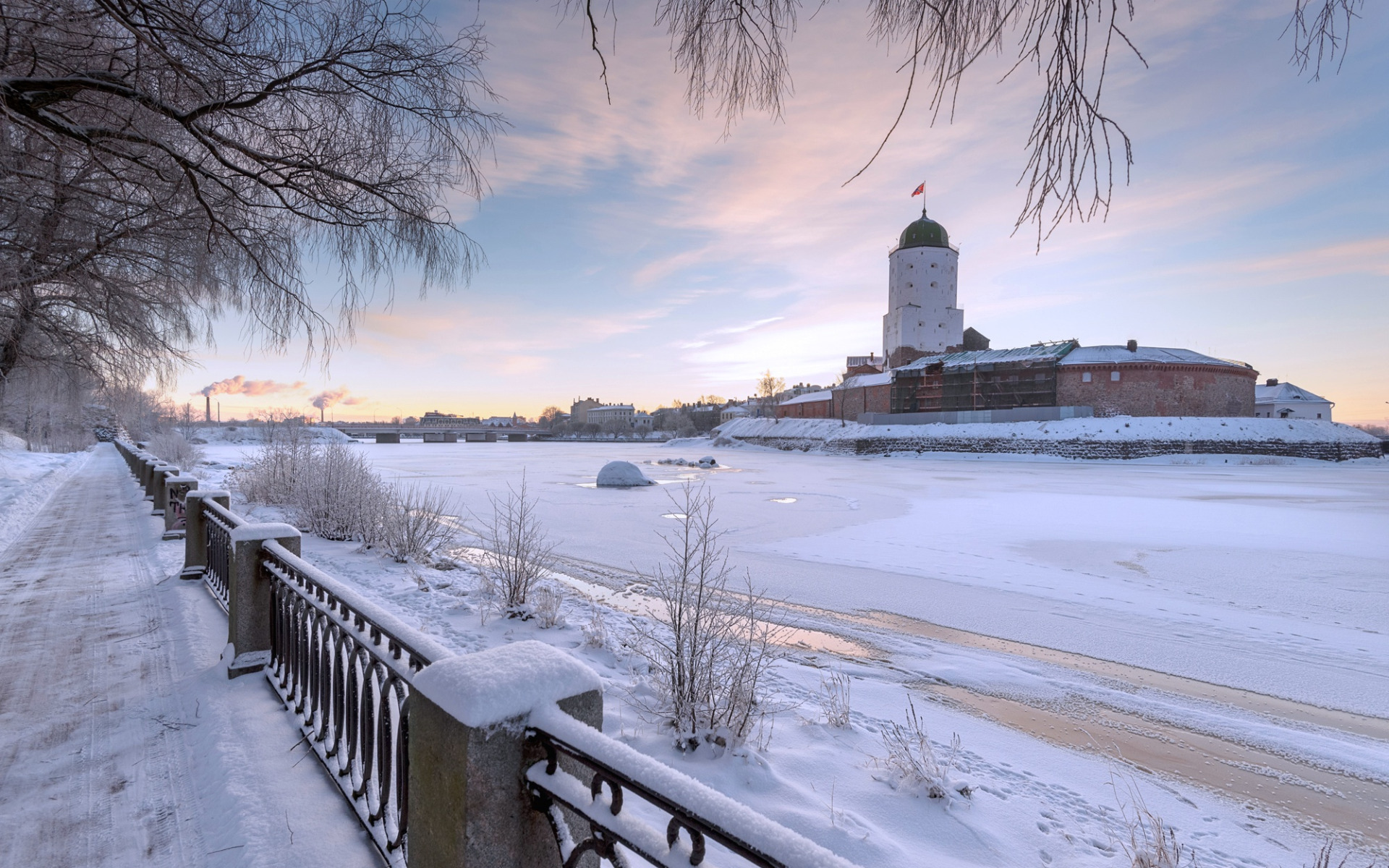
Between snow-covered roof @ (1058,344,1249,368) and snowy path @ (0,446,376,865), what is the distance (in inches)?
2141

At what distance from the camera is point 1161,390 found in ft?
148

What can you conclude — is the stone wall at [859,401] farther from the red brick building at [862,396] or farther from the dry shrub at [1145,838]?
the dry shrub at [1145,838]

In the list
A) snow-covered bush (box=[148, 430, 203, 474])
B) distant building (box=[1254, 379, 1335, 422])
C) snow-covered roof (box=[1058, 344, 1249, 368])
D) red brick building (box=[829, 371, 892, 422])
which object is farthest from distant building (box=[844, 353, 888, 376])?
snow-covered bush (box=[148, 430, 203, 474])

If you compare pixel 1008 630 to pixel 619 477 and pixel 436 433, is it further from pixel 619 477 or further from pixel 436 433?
pixel 436 433

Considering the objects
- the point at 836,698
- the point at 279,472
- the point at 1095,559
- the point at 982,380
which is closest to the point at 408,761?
the point at 836,698

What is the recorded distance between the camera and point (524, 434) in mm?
120062

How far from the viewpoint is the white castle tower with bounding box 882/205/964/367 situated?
66.6 m

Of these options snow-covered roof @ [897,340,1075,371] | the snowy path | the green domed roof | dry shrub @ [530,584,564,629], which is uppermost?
the green domed roof

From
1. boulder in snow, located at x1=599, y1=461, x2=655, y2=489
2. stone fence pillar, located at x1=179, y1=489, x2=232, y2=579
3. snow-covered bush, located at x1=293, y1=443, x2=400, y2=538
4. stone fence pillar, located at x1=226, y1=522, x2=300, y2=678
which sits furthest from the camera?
boulder in snow, located at x1=599, y1=461, x2=655, y2=489

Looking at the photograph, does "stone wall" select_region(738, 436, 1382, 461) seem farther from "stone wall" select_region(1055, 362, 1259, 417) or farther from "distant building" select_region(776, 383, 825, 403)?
"distant building" select_region(776, 383, 825, 403)

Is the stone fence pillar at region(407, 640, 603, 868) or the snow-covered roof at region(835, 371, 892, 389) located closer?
the stone fence pillar at region(407, 640, 603, 868)

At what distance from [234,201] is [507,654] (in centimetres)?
427

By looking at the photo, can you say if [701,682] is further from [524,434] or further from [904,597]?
[524,434]

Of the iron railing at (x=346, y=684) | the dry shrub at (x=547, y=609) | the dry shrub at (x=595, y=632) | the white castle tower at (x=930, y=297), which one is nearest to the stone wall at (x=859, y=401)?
the white castle tower at (x=930, y=297)
